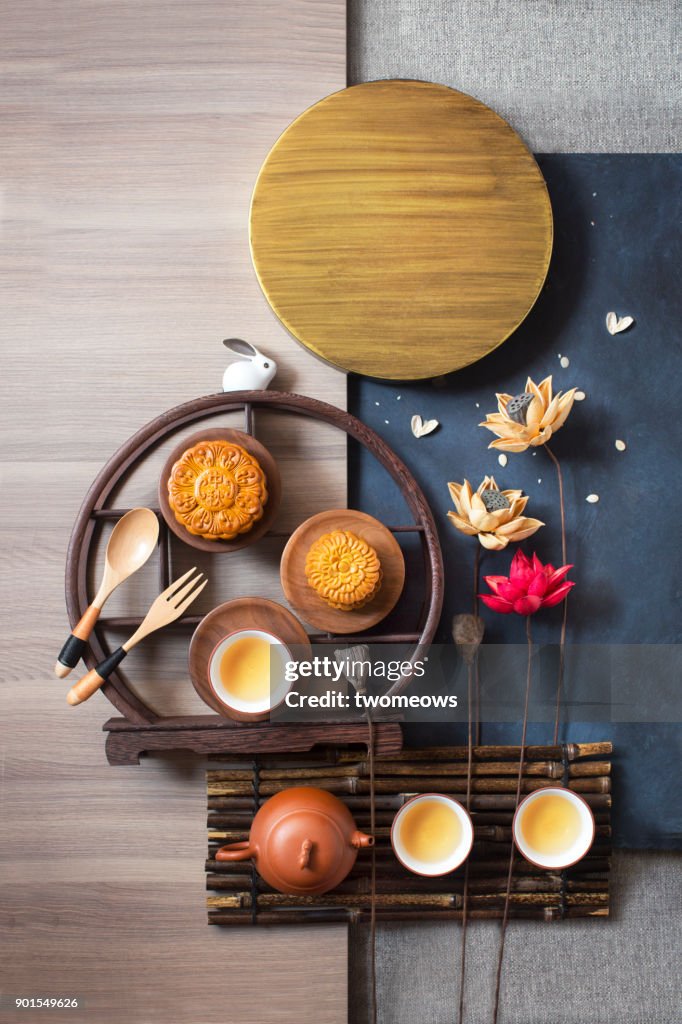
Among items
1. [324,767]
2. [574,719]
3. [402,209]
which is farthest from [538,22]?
[324,767]

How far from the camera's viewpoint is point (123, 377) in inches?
51.9

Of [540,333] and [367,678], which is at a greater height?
[540,333]

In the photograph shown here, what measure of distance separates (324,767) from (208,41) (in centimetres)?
125

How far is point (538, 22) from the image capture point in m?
1.42

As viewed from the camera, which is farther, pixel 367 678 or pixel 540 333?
pixel 540 333

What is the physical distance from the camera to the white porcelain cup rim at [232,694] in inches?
46.1

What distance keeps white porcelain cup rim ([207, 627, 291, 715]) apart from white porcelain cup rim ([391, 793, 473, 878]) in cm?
27

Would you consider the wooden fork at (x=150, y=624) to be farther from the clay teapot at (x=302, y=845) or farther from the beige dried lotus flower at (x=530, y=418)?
the beige dried lotus flower at (x=530, y=418)

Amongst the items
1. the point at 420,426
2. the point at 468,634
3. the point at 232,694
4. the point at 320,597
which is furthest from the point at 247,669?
the point at 420,426

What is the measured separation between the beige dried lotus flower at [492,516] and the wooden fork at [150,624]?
43 centimetres

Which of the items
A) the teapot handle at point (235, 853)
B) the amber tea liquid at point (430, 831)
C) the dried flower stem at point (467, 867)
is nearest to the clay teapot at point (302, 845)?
the teapot handle at point (235, 853)

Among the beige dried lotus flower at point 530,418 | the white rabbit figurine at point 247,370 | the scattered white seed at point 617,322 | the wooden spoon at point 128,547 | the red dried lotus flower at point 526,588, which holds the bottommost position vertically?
the red dried lotus flower at point 526,588

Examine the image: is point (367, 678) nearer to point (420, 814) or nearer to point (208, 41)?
point (420, 814)

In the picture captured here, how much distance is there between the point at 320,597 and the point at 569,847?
1.88ft
